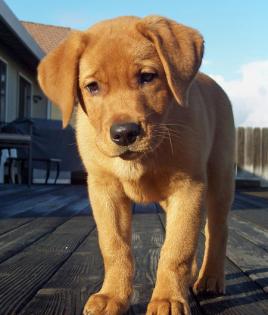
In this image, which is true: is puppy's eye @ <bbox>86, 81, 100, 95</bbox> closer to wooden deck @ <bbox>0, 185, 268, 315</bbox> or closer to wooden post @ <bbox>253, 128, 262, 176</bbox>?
wooden deck @ <bbox>0, 185, 268, 315</bbox>

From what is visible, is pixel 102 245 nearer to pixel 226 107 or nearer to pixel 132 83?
pixel 132 83

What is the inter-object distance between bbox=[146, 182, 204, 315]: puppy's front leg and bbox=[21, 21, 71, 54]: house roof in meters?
19.7

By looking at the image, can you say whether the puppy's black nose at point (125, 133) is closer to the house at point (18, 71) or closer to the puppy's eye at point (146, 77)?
the puppy's eye at point (146, 77)

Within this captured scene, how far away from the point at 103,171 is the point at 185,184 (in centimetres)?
41

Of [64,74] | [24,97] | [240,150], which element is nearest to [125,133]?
[64,74]

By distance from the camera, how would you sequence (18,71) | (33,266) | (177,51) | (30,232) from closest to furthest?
1. (177,51)
2. (33,266)
3. (30,232)
4. (18,71)

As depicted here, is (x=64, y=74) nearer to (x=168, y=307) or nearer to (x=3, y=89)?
(x=168, y=307)

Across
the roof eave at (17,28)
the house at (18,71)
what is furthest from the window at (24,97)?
the roof eave at (17,28)

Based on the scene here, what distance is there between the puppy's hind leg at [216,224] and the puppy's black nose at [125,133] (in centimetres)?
80

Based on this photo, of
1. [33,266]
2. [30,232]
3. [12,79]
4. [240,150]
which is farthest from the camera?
[12,79]

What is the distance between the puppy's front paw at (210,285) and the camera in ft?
8.65

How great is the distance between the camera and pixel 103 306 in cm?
226

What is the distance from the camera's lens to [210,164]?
9.82 ft

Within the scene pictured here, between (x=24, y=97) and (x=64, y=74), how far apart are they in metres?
13.4
